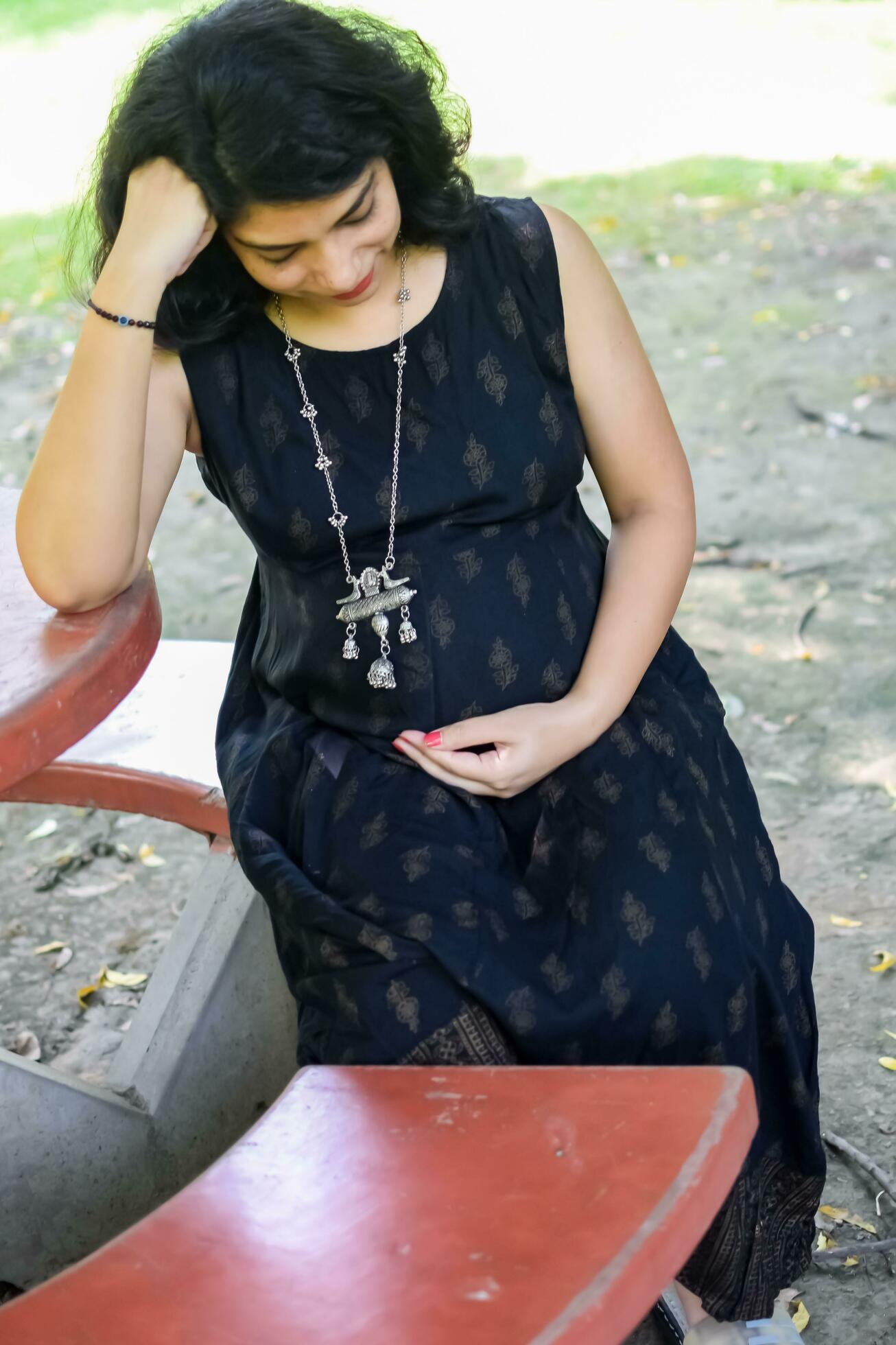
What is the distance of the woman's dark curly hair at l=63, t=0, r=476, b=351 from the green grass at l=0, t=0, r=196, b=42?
13.2 m

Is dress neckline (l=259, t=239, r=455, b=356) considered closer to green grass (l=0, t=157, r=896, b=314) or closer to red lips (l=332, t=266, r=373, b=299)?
red lips (l=332, t=266, r=373, b=299)

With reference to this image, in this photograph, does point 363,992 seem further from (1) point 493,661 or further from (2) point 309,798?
(1) point 493,661

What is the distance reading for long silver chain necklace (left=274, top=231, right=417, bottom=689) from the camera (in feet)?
6.55

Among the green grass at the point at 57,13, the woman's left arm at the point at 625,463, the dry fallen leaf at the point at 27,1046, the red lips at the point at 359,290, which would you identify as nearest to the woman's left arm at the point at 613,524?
the woman's left arm at the point at 625,463

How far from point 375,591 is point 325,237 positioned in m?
0.46

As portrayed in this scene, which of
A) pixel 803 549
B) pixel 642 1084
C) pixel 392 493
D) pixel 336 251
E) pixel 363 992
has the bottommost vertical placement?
pixel 803 549

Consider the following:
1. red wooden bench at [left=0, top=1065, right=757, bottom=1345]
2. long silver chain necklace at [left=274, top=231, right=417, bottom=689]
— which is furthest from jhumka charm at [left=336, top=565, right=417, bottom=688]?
red wooden bench at [left=0, top=1065, right=757, bottom=1345]

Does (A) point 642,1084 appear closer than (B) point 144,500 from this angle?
Yes

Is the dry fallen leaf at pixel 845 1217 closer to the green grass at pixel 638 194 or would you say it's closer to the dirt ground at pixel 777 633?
the dirt ground at pixel 777 633

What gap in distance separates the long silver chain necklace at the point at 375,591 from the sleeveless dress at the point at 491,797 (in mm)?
12

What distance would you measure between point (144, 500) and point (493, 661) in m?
0.53

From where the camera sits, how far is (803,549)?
4.71 metres

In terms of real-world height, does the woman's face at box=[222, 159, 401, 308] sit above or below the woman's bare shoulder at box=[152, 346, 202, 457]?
above

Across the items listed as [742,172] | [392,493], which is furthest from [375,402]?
[742,172]
